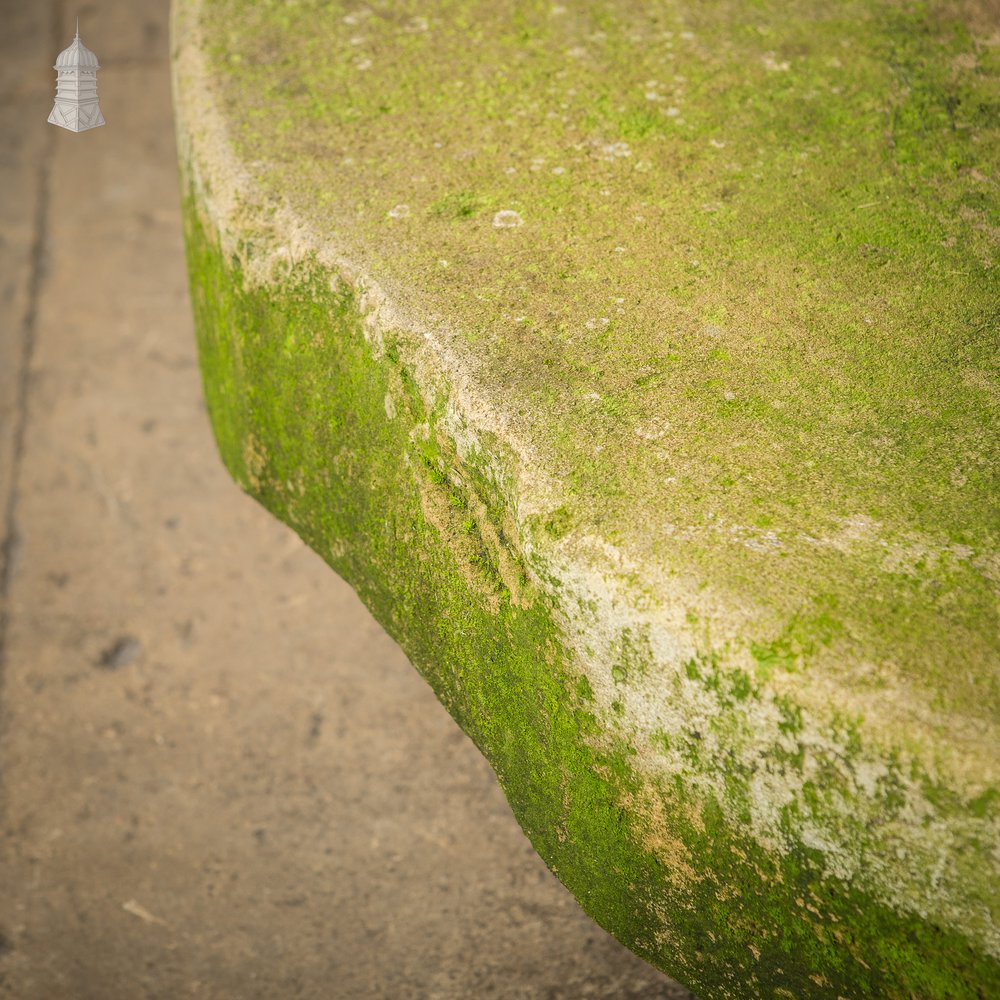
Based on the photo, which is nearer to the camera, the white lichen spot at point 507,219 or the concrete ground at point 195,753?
the white lichen spot at point 507,219

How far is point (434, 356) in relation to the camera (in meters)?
1.04

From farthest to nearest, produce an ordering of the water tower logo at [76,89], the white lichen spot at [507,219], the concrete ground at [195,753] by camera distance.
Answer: the concrete ground at [195,753] < the white lichen spot at [507,219] < the water tower logo at [76,89]

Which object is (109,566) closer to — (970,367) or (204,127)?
(204,127)

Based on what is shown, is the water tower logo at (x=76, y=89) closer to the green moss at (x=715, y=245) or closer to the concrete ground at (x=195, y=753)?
the green moss at (x=715, y=245)

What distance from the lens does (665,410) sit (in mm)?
974

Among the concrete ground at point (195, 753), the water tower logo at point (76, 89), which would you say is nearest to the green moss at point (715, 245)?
the water tower logo at point (76, 89)

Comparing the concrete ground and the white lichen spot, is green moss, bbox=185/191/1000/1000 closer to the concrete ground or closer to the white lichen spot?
the white lichen spot

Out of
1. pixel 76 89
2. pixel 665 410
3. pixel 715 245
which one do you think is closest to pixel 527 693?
pixel 665 410

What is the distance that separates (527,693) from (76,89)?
729 mm

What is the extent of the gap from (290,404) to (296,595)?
63 centimetres

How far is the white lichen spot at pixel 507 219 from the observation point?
1182mm

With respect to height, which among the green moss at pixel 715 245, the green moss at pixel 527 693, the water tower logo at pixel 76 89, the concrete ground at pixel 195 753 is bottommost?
the concrete ground at pixel 195 753

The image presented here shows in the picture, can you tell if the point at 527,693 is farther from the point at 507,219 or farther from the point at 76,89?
the point at 76,89

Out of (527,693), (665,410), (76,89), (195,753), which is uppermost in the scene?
(76,89)
